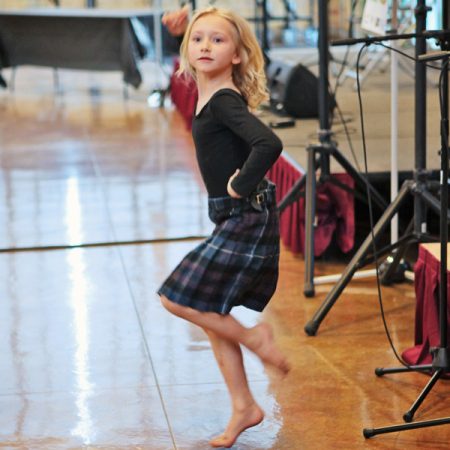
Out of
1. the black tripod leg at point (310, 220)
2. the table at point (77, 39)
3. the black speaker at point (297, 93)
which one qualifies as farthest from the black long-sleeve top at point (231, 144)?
the table at point (77, 39)

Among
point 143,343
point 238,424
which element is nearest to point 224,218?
point 238,424

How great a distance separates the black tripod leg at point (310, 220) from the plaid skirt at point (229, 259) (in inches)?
55.1

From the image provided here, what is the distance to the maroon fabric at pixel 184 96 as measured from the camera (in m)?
7.65

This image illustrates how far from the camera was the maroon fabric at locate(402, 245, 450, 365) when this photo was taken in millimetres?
Answer: 3178

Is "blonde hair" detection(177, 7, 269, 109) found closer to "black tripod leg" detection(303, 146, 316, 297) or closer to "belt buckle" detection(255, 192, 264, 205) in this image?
"belt buckle" detection(255, 192, 264, 205)

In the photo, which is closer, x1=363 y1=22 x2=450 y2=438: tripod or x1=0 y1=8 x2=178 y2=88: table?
x1=363 y1=22 x2=450 y2=438: tripod

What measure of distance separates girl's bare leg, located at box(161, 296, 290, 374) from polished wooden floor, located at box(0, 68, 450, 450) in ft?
0.92

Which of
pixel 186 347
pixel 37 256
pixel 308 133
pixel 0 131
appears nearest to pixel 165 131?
pixel 0 131

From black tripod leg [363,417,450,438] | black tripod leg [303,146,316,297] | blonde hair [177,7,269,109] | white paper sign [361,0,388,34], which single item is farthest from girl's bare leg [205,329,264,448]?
white paper sign [361,0,388,34]

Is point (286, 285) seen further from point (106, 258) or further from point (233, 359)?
point (233, 359)

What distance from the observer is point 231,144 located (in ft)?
8.41

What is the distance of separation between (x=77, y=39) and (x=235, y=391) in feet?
26.2

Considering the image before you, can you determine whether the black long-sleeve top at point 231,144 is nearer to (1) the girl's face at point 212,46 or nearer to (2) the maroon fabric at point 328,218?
(1) the girl's face at point 212,46

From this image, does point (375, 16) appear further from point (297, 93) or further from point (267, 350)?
point (297, 93)
